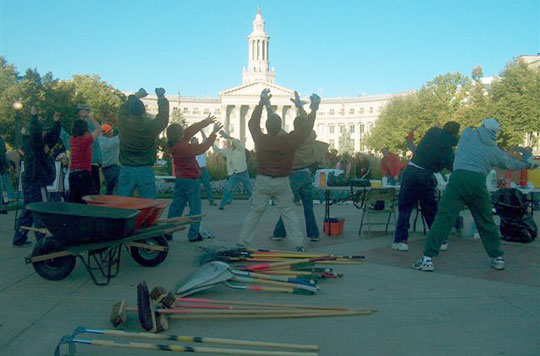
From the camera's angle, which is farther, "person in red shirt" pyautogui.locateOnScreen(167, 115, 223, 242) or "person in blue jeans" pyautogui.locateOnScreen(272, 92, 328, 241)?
"person in blue jeans" pyautogui.locateOnScreen(272, 92, 328, 241)

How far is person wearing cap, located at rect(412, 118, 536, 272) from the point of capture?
20.3ft

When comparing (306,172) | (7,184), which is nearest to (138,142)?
(306,172)

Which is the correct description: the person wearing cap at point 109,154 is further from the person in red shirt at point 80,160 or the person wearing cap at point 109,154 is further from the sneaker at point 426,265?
the sneaker at point 426,265

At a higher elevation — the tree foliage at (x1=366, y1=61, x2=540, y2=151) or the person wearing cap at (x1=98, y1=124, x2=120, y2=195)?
the tree foliage at (x1=366, y1=61, x2=540, y2=151)

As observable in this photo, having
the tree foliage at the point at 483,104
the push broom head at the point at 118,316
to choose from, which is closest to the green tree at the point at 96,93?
the tree foliage at the point at 483,104

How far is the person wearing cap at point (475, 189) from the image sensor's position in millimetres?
6188

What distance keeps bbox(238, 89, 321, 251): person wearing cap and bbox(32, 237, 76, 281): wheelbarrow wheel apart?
2254 mm

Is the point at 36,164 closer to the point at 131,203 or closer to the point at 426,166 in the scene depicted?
the point at 131,203

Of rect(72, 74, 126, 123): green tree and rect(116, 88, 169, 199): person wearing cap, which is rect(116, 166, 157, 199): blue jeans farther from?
rect(72, 74, 126, 123): green tree

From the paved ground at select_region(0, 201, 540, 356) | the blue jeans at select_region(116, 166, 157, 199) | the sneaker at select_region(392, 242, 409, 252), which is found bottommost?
the paved ground at select_region(0, 201, 540, 356)

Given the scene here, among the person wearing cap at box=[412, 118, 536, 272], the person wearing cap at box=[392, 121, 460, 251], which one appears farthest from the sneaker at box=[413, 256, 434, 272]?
the person wearing cap at box=[392, 121, 460, 251]

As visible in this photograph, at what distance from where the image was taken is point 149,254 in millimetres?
6492

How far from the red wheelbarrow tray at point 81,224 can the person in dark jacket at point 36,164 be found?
224cm

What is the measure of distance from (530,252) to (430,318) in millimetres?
4008
